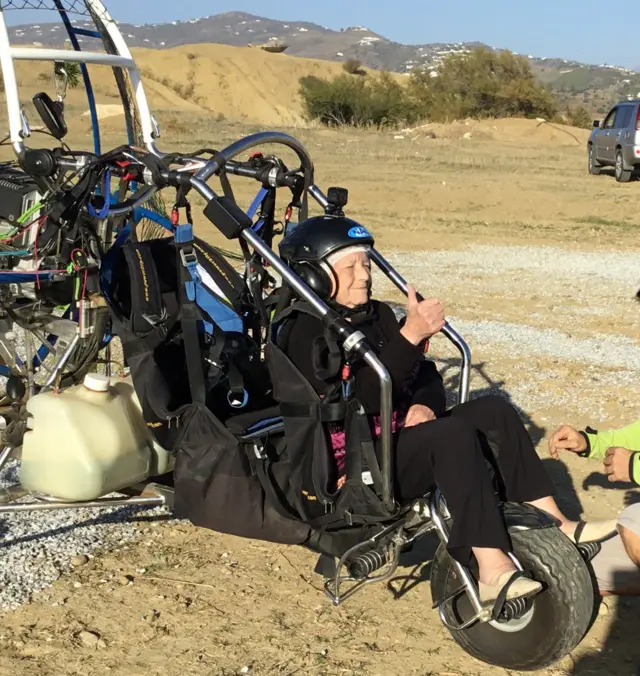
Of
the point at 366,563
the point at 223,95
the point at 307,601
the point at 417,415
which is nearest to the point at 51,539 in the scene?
the point at 307,601

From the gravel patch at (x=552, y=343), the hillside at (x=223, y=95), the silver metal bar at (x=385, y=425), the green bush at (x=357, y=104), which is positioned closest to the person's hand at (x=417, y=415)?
the silver metal bar at (x=385, y=425)

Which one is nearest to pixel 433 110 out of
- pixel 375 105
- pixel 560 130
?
pixel 375 105

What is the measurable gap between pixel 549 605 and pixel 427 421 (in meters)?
0.77

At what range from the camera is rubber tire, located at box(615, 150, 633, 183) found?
20719mm

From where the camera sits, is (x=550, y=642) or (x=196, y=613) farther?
(x=196, y=613)

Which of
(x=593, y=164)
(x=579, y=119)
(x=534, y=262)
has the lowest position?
(x=579, y=119)

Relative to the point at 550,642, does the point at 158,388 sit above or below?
above

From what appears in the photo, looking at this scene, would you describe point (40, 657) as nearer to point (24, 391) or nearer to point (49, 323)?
point (24, 391)

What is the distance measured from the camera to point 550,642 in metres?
3.27

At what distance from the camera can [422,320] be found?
3.14 m

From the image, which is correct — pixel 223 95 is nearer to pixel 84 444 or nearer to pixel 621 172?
pixel 621 172

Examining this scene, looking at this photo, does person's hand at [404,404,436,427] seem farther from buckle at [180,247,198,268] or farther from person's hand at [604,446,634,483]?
buckle at [180,247,198,268]

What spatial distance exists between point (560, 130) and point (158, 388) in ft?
103

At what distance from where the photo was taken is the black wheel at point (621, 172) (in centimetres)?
2072
